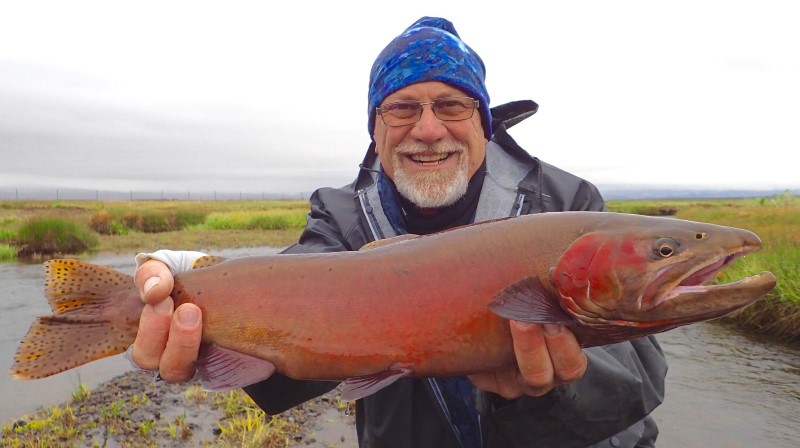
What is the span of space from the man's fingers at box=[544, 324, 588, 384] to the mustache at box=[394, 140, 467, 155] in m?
1.89

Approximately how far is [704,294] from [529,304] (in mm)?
667

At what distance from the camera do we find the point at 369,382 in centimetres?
258

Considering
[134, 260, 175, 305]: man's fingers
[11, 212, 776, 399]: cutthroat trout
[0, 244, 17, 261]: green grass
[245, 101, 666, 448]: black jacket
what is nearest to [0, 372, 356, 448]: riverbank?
[245, 101, 666, 448]: black jacket

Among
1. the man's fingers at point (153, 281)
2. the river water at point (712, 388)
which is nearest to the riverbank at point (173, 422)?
the river water at point (712, 388)

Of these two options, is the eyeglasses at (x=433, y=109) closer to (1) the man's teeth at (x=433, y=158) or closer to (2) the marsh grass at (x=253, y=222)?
(1) the man's teeth at (x=433, y=158)

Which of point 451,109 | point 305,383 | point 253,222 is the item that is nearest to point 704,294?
point 305,383

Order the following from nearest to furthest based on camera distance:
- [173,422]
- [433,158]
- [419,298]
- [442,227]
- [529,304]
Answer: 1. [529,304]
2. [419,298]
3. [433,158]
4. [442,227]
5. [173,422]

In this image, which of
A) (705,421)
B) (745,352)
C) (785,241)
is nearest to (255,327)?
(705,421)

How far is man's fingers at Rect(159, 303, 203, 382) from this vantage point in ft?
8.79

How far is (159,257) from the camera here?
116 inches

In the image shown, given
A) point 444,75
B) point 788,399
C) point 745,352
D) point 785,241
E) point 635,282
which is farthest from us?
point 785,241

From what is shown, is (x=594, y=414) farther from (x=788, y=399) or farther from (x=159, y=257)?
(x=788, y=399)

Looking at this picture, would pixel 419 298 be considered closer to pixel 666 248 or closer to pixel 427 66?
pixel 666 248

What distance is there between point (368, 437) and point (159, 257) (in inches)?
71.8
